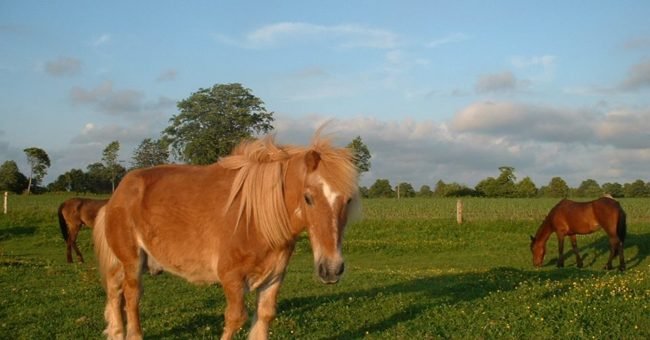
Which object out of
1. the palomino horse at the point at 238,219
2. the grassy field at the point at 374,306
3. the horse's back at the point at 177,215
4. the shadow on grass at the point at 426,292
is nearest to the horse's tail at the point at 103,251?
the palomino horse at the point at 238,219

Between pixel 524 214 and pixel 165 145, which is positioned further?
pixel 165 145

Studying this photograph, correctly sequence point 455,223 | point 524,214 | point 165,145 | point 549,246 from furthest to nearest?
1. point 165,145
2. point 524,214
3. point 455,223
4. point 549,246

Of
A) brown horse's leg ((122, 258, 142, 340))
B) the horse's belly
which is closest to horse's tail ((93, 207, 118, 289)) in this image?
brown horse's leg ((122, 258, 142, 340))

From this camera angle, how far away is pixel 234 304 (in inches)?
227

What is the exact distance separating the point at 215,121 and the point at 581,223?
2461cm

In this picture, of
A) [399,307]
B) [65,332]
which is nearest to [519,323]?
[399,307]

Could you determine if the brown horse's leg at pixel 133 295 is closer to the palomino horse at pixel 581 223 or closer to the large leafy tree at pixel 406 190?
the palomino horse at pixel 581 223

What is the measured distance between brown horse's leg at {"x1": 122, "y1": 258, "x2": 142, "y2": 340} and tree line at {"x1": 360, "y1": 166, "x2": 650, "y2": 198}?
2518 inches

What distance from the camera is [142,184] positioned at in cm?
694

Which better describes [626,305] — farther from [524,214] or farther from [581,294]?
[524,214]

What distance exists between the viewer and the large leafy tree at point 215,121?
120 feet

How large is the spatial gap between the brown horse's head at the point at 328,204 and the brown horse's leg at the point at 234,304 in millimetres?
915

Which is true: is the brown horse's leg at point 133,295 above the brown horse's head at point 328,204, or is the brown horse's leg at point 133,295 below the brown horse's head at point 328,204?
below

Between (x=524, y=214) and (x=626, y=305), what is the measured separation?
27.2m
